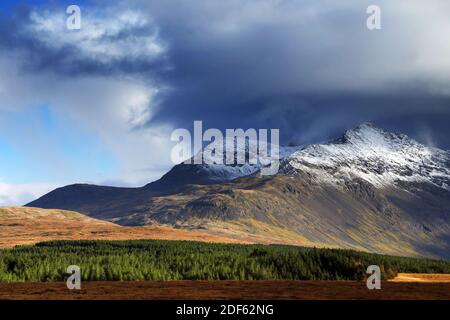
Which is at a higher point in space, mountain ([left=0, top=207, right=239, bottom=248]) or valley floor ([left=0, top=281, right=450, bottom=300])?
mountain ([left=0, top=207, right=239, bottom=248])

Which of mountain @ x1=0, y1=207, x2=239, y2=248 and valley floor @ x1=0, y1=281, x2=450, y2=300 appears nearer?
valley floor @ x1=0, y1=281, x2=450, y2=300

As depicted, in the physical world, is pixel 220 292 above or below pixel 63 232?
below

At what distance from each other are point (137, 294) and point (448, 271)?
1524 inches

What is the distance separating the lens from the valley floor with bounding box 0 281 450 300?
73.9 feet

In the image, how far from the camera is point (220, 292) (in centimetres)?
2431

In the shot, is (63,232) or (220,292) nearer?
(220,292)

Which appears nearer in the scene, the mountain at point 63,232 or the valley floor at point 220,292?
the valley floor at point 220,292

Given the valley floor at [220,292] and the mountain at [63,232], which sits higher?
the mountain at [63,232]

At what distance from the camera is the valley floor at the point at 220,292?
22516mm
